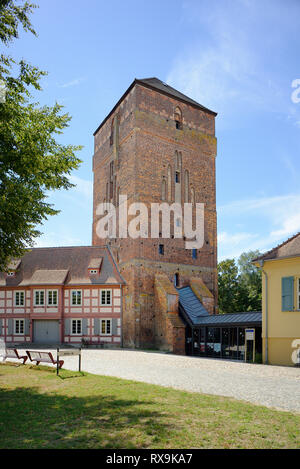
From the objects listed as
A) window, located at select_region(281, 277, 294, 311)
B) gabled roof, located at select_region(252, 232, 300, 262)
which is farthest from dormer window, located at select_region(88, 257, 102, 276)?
window, located at select_region(281, 277, 294, 311)

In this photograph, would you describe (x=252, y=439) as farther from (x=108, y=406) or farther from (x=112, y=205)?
(x=112, y=205)

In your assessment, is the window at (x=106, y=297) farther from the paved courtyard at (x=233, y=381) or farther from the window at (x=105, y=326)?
the paved courtyard at (x=233, y=381)

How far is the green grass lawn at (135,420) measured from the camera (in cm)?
560

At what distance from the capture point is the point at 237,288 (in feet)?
141

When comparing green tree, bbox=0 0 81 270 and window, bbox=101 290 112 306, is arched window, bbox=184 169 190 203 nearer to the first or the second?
window, bbox=101 290 112 306

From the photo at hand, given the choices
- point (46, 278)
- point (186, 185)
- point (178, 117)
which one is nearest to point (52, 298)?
point (46, 278)

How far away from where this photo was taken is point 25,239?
13.0 metres

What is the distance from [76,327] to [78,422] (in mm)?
24632

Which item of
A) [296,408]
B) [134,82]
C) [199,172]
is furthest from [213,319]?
[134,82]

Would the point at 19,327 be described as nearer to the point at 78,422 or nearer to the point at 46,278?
the point at 46,278

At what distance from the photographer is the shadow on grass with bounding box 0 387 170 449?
562cm

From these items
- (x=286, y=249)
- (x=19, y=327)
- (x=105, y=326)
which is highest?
(x=286, y=249)

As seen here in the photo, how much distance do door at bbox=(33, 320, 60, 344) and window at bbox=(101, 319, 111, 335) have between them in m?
3.39
